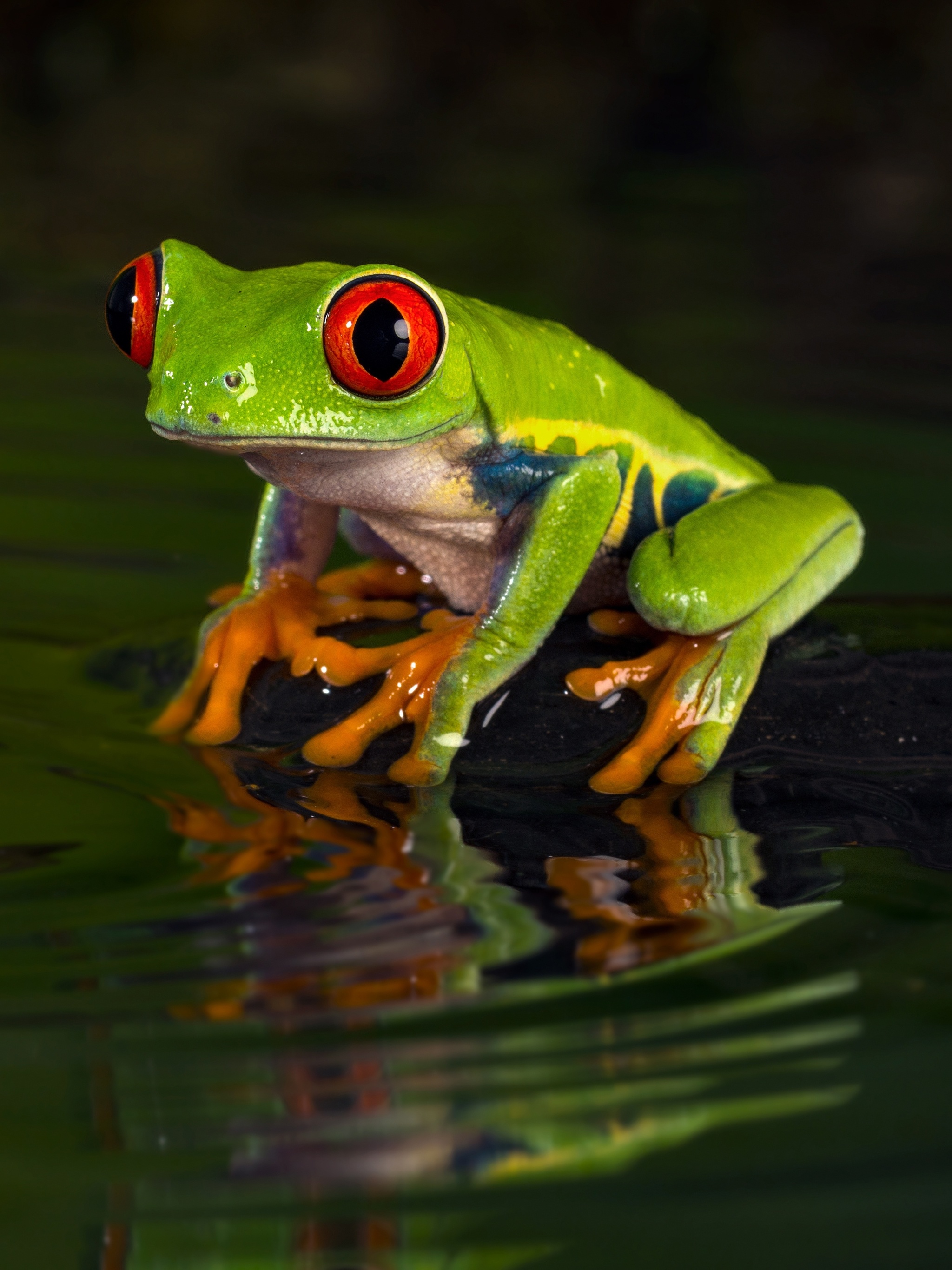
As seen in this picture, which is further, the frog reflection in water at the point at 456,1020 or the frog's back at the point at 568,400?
the frog's back at the point at 568,400

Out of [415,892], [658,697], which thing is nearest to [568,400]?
[658,697]

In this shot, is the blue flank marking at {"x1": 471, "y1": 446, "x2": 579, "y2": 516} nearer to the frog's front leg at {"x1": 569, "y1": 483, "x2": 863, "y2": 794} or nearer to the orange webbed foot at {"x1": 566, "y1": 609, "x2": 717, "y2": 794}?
the frog's front leg at {"x1": 569, "y1": 483, "x2": 863, "y2": 794}

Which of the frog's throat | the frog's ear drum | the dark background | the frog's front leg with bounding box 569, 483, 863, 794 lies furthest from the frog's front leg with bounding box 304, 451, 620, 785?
the dark background

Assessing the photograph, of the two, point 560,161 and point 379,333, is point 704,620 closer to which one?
point 379,333

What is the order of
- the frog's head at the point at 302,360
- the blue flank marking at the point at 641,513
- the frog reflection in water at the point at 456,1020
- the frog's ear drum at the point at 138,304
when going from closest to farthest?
the frog reflection in water at the point at 456,1020, the frog's head at the point at 302,360, the frog's ear drum at the point at 138,304, the blue flank marking at the point at 641,513

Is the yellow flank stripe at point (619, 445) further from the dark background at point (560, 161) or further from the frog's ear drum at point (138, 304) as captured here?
the dark background at point (560, 161)

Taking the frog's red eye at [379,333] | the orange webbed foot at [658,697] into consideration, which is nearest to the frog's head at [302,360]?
the frog's red eye at [379,333]

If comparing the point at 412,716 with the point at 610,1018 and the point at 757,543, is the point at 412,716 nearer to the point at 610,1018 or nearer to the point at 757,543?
the point at 757,543

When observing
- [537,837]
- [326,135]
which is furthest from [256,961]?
[326,135]
